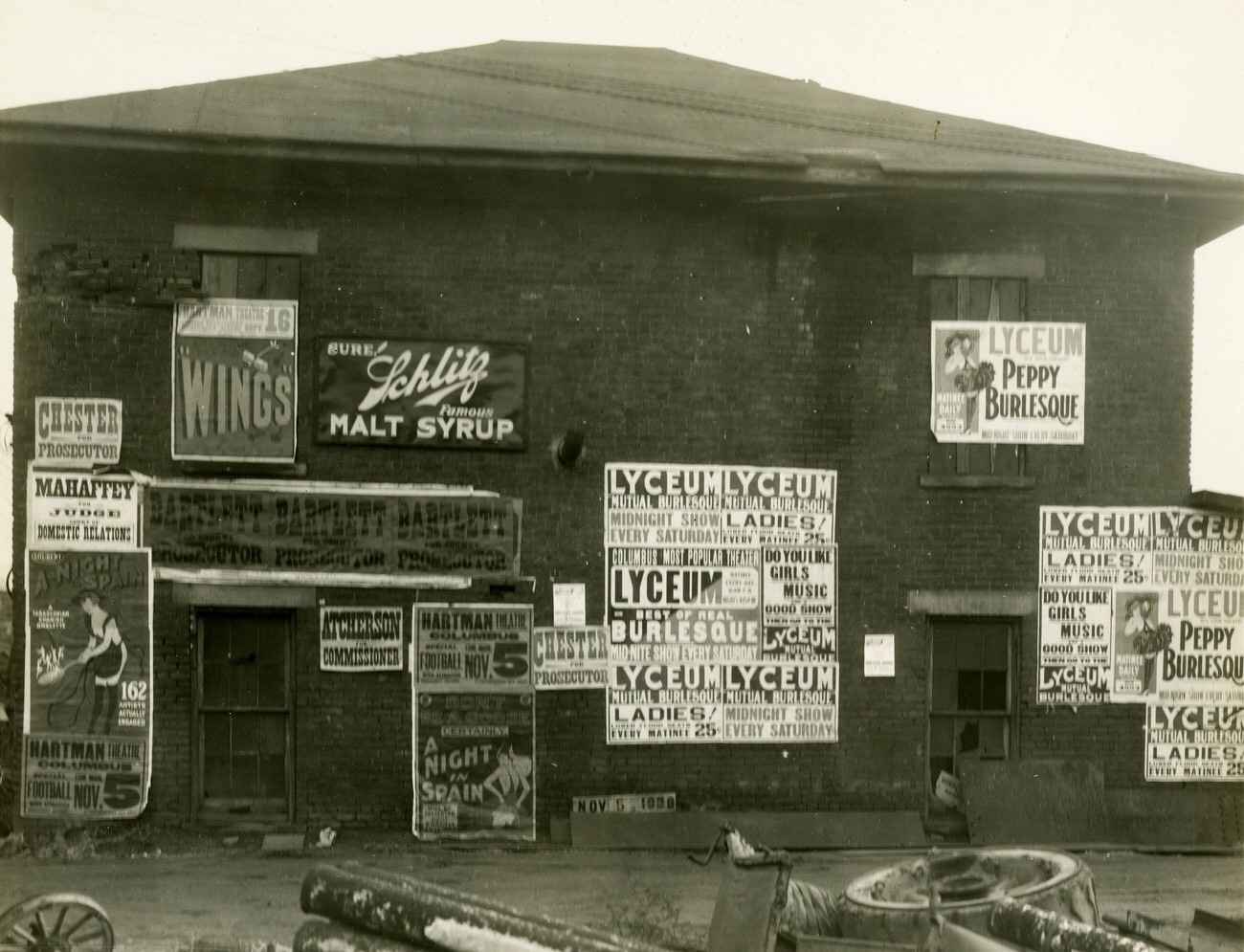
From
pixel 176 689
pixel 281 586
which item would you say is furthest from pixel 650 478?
pixel 176 689

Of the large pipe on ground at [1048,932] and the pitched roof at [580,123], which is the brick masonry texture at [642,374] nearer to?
the pitched roof at [580,123]

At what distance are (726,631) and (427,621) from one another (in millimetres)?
2910

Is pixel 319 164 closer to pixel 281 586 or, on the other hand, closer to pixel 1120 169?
pixel 281 586

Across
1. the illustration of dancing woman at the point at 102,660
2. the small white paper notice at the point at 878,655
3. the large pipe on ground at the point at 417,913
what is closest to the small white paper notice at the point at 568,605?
the small white paper notice at the point at 878,655

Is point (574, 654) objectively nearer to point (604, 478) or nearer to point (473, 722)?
point (473, 722)

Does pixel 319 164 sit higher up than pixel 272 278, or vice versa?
pixel 319 164

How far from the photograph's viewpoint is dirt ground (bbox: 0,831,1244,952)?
27.2 ft

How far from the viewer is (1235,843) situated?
10.9 metres

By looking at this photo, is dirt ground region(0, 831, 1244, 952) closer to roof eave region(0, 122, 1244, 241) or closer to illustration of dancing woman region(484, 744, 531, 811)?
illustration of dancing woman region(484, 744, 531, 811)

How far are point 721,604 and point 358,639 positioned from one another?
3523 millimetres

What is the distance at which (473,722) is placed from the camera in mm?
10523

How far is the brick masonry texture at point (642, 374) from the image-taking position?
33.9 ft

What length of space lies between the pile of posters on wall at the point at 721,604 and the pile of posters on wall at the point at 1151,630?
2.32 m

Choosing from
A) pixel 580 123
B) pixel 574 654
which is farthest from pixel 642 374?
pixel 574 654
